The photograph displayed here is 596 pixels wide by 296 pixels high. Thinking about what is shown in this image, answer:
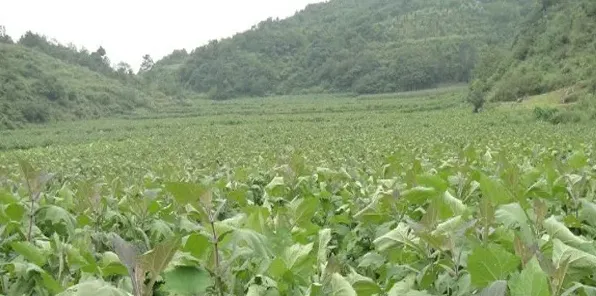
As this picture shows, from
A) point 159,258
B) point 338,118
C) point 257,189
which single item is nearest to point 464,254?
point 159,258

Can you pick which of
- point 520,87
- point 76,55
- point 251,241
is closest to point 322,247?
point 251,241

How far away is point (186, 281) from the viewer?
4.91 feet

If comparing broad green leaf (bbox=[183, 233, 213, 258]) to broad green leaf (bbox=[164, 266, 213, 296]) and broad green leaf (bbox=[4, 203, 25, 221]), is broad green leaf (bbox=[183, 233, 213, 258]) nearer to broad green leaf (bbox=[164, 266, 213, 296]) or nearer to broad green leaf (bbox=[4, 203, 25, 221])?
broad green leaf (bbox=[164, 266, 213, 296])

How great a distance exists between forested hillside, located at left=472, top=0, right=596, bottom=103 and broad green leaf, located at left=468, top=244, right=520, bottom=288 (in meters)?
34.5

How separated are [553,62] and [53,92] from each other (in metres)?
44.0

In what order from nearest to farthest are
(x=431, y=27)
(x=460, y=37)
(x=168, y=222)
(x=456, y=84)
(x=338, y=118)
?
1. (x=168, y=222)
2. (x=338, y=118)
3. (x=456, y=84)
4. (x=460, y=37)
5. (x=431, y=27)

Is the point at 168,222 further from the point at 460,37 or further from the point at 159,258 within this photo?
the point at 460,37

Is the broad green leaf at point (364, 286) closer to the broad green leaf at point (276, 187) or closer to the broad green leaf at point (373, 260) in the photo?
the broad green leaf at point (373, 260)

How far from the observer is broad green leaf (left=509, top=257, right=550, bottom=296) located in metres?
1.13

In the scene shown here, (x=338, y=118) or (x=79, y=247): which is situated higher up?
A: (x=79, y=247)

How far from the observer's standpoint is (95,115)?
6369 centimetres

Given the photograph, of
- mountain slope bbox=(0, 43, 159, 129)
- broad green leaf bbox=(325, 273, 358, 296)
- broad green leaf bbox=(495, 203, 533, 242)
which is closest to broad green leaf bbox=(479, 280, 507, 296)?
broad green leaf bbox=(325, 273, 358, 296)

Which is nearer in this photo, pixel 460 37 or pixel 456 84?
pixel 456 84

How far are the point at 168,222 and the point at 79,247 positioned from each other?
680 millimetres
